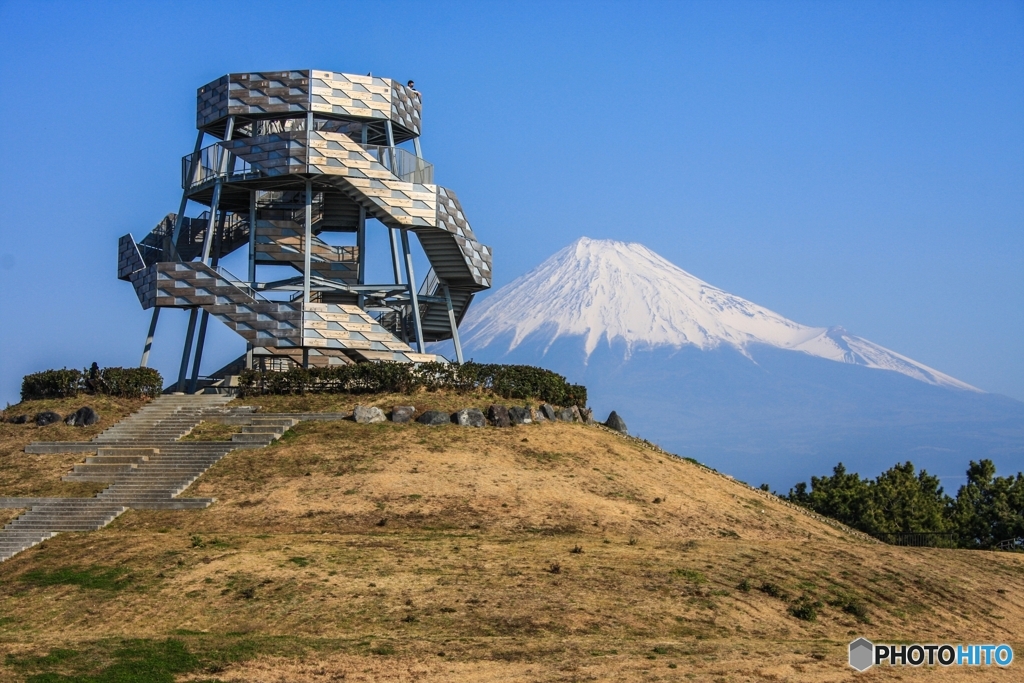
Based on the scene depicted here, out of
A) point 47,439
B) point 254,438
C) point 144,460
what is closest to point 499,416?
point 254,438

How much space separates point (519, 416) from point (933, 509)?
20.9 metres

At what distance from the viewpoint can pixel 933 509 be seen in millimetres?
59094

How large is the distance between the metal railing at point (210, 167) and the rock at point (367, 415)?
54.1 ft

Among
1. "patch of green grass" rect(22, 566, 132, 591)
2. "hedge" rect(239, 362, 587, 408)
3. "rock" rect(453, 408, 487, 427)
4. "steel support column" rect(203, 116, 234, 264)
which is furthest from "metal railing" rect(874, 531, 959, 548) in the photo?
"steel support column" rect(203, 116, 234, 264)

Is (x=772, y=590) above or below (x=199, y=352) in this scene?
below

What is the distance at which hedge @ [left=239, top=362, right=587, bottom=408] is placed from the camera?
5369cm

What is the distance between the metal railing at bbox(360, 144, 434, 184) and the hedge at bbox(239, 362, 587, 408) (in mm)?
12598

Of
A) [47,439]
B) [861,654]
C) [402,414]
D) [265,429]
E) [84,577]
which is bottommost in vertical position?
[861,654]

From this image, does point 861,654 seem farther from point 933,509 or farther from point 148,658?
point 933,509

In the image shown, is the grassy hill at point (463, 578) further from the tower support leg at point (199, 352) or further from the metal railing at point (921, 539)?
the tower support leg at point (199, 352)

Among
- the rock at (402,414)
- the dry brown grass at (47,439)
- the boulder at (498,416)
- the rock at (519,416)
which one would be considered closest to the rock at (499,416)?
the boulder at (498,416)

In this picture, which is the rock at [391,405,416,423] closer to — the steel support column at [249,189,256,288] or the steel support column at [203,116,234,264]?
the steel support column at [203,116,234,264]

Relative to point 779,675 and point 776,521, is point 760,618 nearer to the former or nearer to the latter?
point 779,675

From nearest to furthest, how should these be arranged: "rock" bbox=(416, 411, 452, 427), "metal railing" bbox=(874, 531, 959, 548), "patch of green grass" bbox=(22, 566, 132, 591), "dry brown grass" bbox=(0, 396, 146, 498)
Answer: "patch of green grass" bbox=(22, 566, 132, 591) < "dry brown grass" bbox=(0, 396, 146, 498) < "rock" bbox=(416, 411, 452, 427) < "metal railing" bbox=(874, 531, 959, 548)
